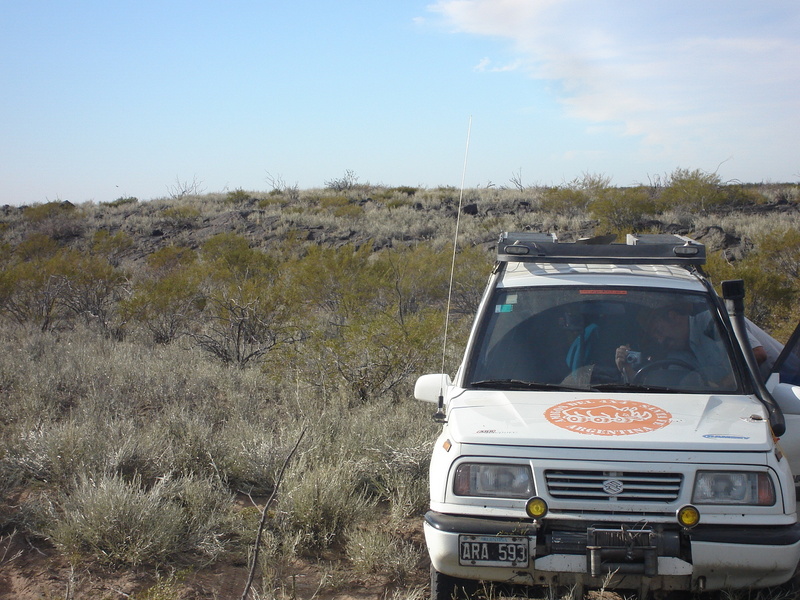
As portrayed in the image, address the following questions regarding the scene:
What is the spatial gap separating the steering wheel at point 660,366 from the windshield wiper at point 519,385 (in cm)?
37

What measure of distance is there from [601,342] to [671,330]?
414 millimetres

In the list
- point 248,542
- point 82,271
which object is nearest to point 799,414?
point 248,542

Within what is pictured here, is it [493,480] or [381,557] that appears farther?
[381,557]

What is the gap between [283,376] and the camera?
8430 millimetres

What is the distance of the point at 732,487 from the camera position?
3176mm

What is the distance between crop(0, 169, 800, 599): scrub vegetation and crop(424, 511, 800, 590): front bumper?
29.0 inches

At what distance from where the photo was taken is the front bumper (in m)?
3.09

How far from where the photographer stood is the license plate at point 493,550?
316cm

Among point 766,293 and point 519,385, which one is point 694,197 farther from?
point 519,385

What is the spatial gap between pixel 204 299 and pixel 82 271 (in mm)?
2867

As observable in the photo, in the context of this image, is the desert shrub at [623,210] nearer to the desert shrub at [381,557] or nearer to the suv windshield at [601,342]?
the suv windshield at [601,342]

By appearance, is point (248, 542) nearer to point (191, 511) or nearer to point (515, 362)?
point (191, 511)

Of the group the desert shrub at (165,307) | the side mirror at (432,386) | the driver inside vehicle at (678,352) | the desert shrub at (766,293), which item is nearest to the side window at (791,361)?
the driver inside vehicle at (678,352)

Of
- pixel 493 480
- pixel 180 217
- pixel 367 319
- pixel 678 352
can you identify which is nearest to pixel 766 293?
pixel 367 319
